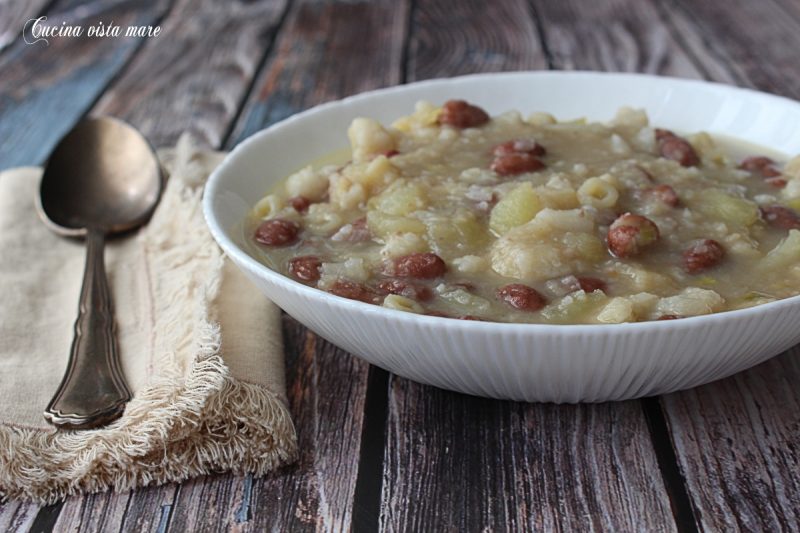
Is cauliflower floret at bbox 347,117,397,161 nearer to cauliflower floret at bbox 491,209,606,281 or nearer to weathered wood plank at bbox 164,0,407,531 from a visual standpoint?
weathered wood plank at bbox 164,0,407,531

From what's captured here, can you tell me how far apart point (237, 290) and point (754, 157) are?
181 cm

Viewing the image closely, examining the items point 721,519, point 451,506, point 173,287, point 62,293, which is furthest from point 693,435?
point 62,293

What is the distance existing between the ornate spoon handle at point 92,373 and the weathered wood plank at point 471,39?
2776mm

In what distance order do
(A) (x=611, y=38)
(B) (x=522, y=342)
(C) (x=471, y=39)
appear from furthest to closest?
(C) (x=471, y=39) → (A) (x=611, y=38) → (B) (x=522, y=342)

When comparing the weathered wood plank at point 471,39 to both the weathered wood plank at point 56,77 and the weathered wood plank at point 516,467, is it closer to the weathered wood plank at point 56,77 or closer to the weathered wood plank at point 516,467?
the weathered wood plank at point 56,77

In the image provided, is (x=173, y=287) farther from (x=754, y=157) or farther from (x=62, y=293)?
(x=754, y=157)

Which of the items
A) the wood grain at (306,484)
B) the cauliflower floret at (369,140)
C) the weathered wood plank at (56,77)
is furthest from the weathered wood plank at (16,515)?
the weathered wood plank at (56,77)

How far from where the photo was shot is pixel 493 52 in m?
5.59

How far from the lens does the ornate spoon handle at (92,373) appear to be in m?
2.38

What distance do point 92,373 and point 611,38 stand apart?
13.8 ft

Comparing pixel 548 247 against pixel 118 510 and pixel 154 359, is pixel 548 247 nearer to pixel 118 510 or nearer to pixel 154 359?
pixel 154 359

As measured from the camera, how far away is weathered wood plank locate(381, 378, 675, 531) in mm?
2092

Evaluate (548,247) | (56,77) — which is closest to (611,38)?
(56,77)

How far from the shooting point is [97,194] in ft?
11.6
